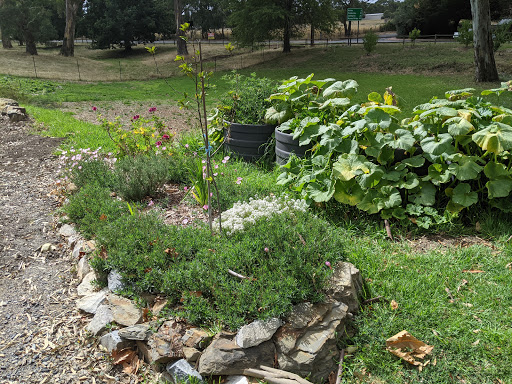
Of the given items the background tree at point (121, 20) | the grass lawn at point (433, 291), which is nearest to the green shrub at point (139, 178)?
the grass lawn at point (433, 291)

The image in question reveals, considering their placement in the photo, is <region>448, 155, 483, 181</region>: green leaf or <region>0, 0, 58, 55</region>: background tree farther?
<region>0, 0, 58, 55</region>: background tree

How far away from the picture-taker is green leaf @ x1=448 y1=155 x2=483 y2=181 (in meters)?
3.54

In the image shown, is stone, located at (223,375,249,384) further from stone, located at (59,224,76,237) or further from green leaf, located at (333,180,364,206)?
stone, located at (59,224,76,237)

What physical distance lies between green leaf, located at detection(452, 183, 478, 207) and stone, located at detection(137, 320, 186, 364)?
2499 mm

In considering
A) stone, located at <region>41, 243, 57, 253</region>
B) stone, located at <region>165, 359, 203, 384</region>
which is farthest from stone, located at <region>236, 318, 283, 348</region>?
stone, located at <region>41, 243, 57, 253</region>

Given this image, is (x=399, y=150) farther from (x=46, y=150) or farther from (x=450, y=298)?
(x=46, y=150)

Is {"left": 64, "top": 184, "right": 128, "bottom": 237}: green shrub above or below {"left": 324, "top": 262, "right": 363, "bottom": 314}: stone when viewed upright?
above

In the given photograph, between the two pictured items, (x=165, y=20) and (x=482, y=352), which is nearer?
(x=482, y=352)

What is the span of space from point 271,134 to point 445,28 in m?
29.4

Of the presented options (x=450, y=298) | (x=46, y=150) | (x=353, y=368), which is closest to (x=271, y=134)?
(x=450, y=298)

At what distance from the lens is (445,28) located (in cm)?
2944

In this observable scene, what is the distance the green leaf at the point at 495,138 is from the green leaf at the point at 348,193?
3.36 feet

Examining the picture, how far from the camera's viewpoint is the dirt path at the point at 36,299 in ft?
8.39

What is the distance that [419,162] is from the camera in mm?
3781
